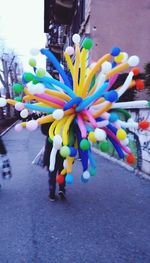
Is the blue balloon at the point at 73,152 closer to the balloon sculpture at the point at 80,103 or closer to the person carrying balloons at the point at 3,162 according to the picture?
the balloon sculpture at the point at 80,103

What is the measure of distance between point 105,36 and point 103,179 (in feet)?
29.0

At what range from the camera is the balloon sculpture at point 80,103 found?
3541mm

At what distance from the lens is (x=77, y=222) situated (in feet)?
17.4

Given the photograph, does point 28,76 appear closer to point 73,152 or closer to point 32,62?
point 32,62

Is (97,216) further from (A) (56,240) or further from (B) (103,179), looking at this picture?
(B) (103,179)

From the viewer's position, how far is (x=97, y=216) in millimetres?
5602

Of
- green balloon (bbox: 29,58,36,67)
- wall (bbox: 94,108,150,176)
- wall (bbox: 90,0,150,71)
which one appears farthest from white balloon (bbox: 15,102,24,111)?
wall (bbox: 90,0,150,71)

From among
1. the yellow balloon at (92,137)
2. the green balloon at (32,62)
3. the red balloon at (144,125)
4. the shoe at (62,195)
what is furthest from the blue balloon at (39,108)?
the shoe at (62,195)

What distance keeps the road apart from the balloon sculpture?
101 cm

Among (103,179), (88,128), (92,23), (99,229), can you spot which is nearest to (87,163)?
(88,128)

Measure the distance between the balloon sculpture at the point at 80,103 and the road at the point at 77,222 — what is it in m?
1.01

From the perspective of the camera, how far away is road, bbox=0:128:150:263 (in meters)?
4.21

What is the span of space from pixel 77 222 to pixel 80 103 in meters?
2.25

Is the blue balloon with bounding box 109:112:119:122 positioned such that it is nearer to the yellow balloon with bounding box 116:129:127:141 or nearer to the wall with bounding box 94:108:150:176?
the yellow balloon with bounding box 116:129:127:141
